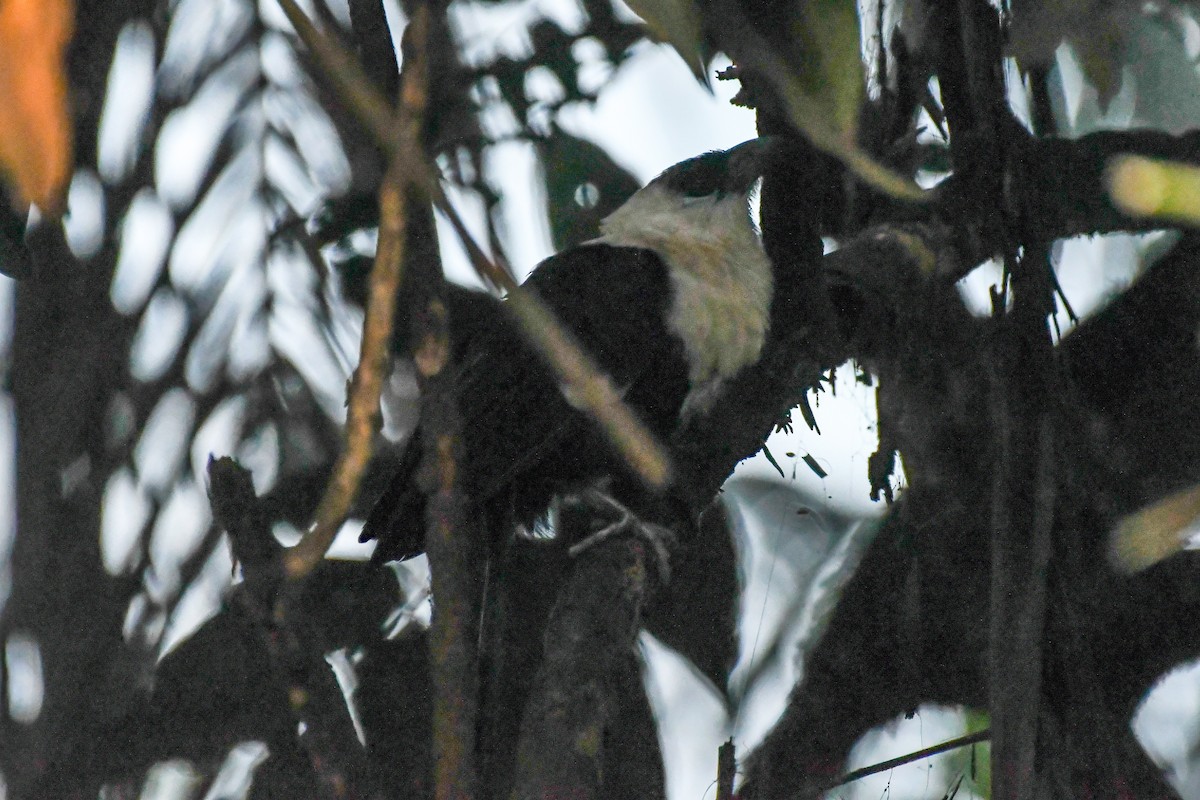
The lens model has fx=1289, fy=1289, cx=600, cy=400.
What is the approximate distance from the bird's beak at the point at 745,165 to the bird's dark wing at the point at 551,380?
1.06ft

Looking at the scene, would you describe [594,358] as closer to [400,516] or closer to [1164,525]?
[400,516]

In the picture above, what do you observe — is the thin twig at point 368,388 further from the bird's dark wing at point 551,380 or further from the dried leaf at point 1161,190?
the bird's dark wing at point 551,380

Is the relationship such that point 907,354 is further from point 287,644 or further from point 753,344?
point 287,644

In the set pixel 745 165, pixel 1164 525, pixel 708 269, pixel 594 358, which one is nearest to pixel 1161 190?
pixel 1164 525

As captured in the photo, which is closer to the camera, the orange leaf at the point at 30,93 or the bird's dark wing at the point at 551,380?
the orange leaf at the point at 30,93

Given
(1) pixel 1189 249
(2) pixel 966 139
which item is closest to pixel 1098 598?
(1) pixel 1189 249

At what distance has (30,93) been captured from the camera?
571 mm

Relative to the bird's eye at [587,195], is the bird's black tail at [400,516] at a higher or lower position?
lower

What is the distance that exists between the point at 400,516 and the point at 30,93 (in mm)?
1365

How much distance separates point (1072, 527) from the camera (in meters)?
1.69

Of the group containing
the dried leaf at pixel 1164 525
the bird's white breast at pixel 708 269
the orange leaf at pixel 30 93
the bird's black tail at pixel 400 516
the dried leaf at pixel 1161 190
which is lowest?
the dried leaf at pixel 1164 525

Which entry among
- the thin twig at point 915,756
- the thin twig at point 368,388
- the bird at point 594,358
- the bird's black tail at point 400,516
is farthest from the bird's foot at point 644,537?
the thin twig at point 368,388

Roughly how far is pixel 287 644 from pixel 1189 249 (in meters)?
1.44

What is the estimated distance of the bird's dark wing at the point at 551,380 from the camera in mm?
2035
